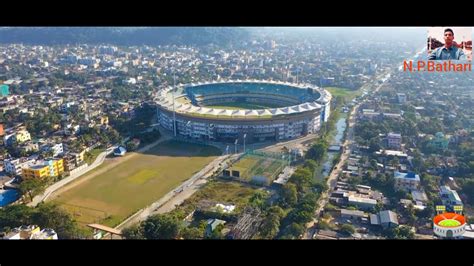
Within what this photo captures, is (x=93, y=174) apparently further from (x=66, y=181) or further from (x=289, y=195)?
(x=289, y=195)

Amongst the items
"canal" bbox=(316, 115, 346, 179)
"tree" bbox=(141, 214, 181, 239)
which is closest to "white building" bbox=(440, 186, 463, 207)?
"canal" bbox=(316, 115, 346, 179)

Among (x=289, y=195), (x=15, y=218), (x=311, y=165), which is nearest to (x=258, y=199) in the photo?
(x=289, y=195)

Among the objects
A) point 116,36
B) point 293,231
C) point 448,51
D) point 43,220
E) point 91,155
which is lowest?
point 293,231

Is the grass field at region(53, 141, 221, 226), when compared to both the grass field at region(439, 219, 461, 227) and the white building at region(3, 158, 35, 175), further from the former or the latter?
the grass field at region(439, 219, 461, 227)

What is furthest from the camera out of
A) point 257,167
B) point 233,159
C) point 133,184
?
point 233,159

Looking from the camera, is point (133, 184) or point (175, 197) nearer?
point (175, 197)

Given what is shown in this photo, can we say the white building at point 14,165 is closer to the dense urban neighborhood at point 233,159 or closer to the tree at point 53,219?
the dense urban neighborhood at point 233,159

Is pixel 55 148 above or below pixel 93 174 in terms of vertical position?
above

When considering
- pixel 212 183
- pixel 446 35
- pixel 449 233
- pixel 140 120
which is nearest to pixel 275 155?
pixel 212 183
